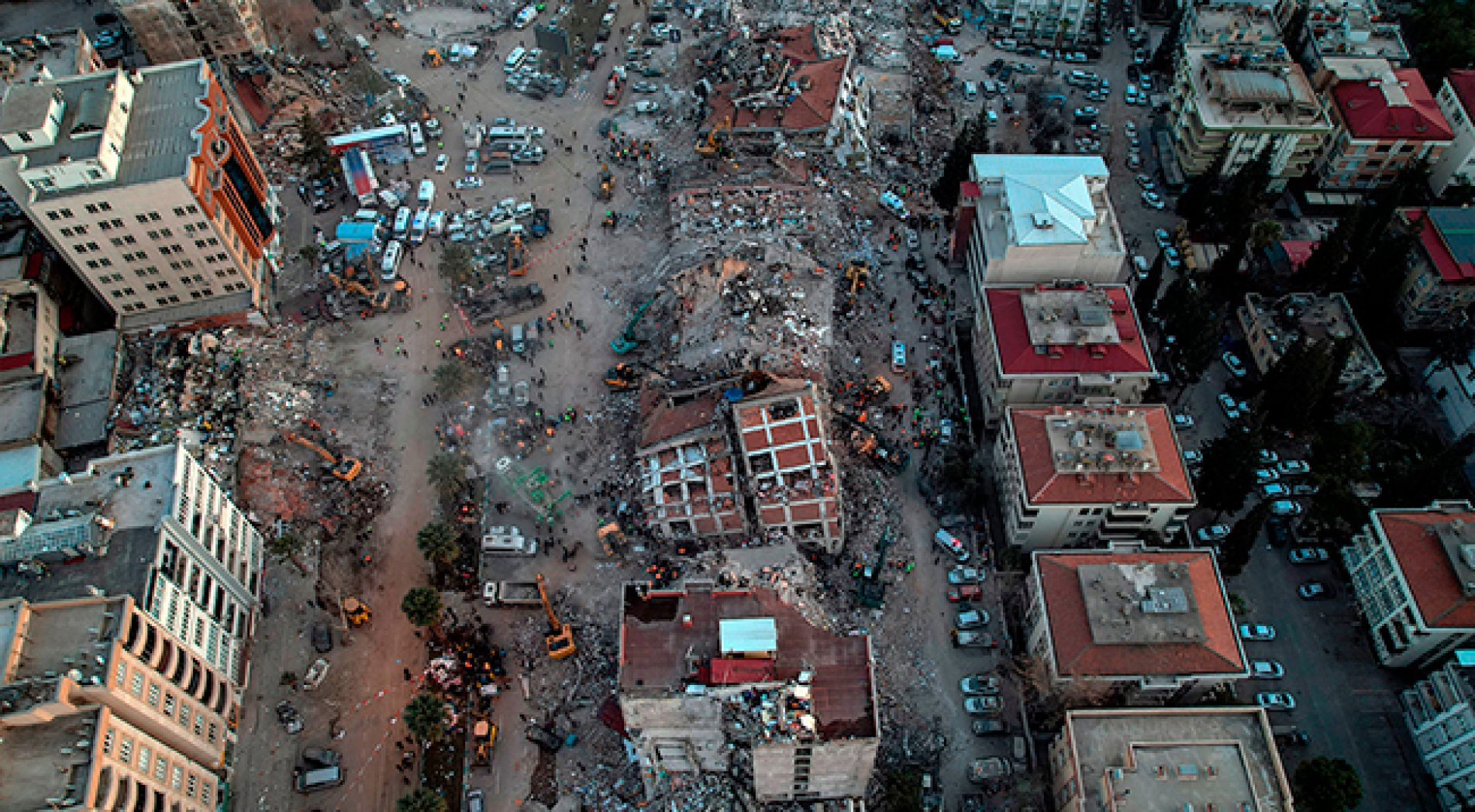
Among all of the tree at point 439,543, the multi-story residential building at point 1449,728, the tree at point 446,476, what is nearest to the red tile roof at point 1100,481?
the multi-story residential building at point 1449,728

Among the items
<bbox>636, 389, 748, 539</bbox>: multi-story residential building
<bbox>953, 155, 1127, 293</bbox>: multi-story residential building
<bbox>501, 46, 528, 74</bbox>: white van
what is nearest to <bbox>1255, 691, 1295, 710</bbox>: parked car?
<bbox>953, 155, 1127, 293</bbox>: multi-story residential building

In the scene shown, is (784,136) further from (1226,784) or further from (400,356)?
(1226,784)

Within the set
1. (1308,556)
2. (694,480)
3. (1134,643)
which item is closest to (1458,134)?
(1308,556)

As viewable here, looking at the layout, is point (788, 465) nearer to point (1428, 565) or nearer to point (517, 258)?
point (517, 258)

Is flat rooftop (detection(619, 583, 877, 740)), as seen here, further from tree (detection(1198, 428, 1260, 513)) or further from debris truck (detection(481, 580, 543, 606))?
tree (detection(1198, 428, 1260, 513))

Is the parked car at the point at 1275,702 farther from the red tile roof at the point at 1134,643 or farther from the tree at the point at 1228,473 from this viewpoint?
the tree at the point at 1228,473

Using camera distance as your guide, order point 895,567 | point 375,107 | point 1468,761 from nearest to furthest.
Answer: point 1468,761 < point 895,567 < point 375,107

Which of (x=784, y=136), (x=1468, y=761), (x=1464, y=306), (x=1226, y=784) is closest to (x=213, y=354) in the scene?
(x=784, y=136)
